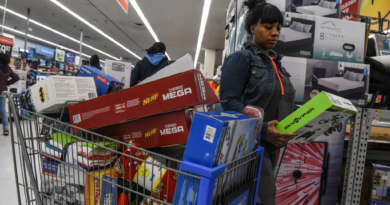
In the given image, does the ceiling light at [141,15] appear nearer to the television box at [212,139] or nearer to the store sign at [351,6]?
the store sign at [351,6]

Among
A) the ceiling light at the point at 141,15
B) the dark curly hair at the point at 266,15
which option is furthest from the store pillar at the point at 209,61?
the dark curly hair at the point at 266,15

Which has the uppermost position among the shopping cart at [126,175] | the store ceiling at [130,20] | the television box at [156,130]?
the store ceiling at [130,20]

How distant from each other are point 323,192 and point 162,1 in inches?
290

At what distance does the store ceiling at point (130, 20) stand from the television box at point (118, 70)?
5.65m

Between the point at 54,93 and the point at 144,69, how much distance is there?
1798 millimetres

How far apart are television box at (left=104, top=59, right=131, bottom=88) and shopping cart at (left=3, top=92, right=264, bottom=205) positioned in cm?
155

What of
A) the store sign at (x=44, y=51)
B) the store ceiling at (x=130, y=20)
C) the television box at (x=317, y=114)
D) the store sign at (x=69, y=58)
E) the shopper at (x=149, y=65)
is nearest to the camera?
the television box at (x=317, y=114)

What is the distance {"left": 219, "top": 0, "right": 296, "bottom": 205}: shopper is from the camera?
1067mm

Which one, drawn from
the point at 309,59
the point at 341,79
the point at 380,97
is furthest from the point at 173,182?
the point at 380,97

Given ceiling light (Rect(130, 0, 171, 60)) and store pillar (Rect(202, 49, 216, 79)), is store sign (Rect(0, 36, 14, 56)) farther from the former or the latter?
store pillar (Rect(202, 49, 216, 79))

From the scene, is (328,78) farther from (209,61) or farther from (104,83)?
(209,61)

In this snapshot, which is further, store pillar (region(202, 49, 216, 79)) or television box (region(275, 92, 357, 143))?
store pillar (region(202, 49, 216, 79))

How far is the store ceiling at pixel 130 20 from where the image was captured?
8.30 m

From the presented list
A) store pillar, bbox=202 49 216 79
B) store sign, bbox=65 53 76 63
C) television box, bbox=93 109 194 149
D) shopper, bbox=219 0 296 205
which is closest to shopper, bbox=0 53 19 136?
television box, bbox=93 109 194 149
